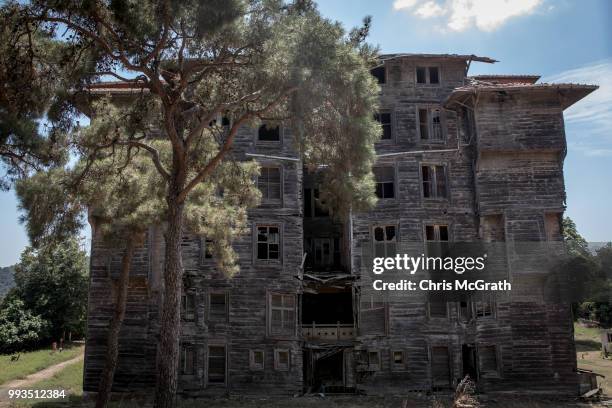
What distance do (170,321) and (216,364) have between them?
1300cm

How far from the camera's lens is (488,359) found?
25.3 m

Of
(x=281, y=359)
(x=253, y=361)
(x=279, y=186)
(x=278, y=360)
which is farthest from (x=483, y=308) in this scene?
(x=279, y=186)

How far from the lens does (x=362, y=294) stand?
85.6ft

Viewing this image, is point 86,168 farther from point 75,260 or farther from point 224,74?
point 75,260

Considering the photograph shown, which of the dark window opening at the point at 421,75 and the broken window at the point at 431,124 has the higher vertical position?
the dark window opening at the point at 421,75

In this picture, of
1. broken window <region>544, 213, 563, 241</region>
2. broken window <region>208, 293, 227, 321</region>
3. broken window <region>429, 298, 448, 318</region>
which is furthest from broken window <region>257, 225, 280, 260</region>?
broken window <region>544, 213, 563, 241</region>

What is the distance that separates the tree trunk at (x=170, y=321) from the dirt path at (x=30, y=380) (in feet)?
35.8

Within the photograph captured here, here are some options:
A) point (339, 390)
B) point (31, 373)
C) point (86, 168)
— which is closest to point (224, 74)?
point (86, 168)

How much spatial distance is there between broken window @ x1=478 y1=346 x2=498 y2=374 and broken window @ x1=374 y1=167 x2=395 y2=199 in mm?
8502

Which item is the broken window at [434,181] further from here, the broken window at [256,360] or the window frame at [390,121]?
the broken window at [256,360]

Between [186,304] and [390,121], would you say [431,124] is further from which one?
[186,304]

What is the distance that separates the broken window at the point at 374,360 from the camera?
82.6 feet

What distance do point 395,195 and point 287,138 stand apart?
6.15 metres

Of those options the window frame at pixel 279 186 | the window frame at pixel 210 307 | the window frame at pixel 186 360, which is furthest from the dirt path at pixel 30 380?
the window frame at pixel 279 186
